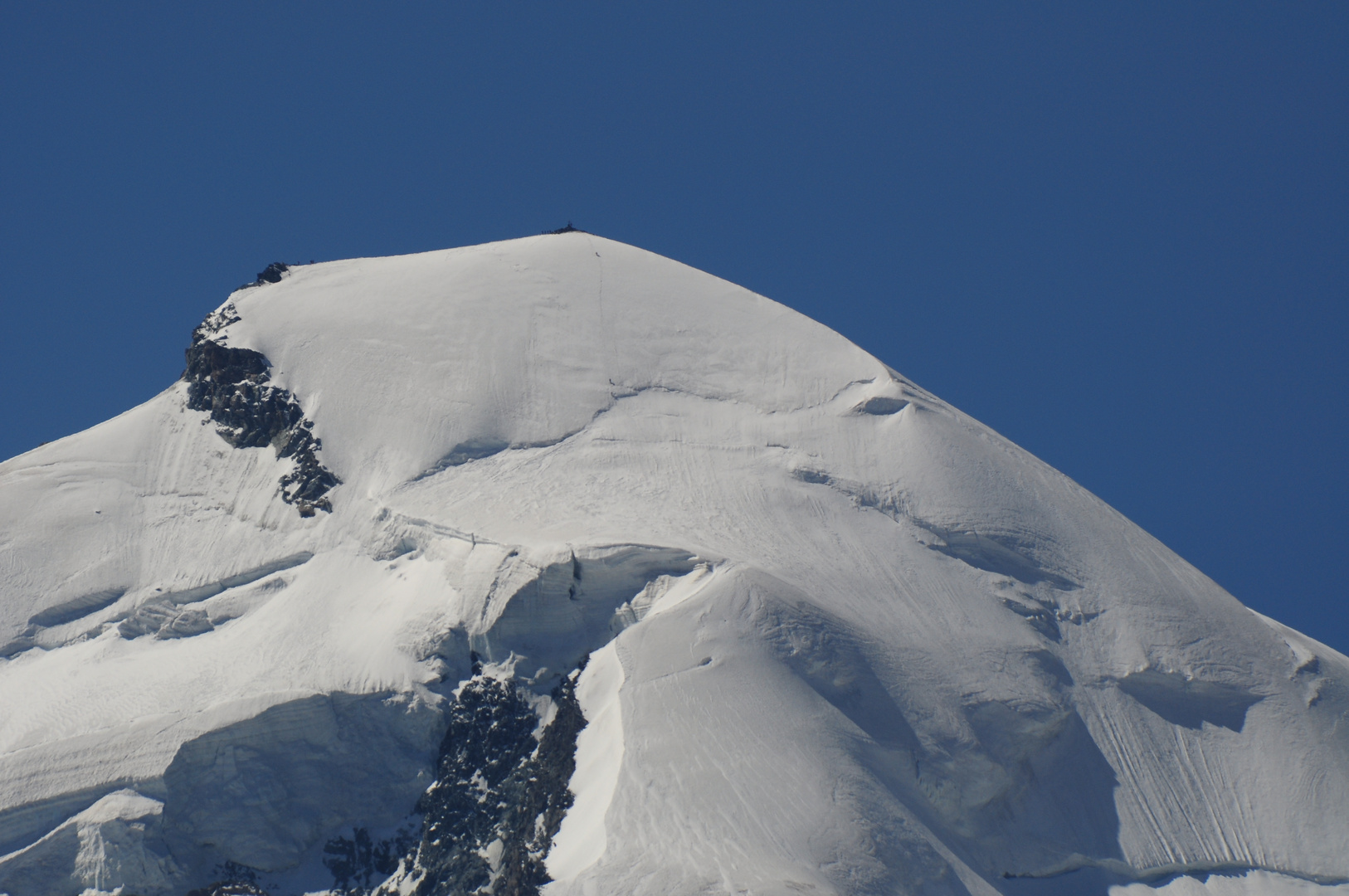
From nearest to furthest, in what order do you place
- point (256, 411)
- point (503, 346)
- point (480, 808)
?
point (480, 808) < point (256, 411) < point (503, 346)

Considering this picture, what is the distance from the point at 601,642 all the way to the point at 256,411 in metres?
13.7

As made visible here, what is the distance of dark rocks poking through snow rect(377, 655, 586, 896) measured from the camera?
29.1 m

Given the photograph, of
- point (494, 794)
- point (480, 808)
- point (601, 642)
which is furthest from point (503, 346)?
point (480, 808)

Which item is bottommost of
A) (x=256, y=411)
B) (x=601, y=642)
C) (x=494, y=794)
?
(x=494, y=794)

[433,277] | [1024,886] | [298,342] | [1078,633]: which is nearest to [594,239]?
[433,277]

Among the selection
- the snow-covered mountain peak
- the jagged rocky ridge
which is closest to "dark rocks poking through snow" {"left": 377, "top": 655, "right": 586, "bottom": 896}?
the jagged rocky ridge

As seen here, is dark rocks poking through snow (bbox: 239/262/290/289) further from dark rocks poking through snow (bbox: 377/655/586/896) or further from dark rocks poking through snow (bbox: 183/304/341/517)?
dark rocks poking through snow (bbox: 377/655/586/896)

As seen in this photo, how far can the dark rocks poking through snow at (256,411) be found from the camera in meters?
37.6

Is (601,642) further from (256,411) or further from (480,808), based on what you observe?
(256,411)

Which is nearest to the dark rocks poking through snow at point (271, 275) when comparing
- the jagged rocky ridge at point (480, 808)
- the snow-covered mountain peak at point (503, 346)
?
the snow-covered mountain peak at point (503, 346)

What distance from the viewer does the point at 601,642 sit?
3269 cm

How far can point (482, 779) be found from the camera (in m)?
31.1

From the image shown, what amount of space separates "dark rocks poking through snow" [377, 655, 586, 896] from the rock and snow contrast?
0.30ft

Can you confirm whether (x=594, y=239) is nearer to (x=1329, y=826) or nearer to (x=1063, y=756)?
(x=1063, y=756)
